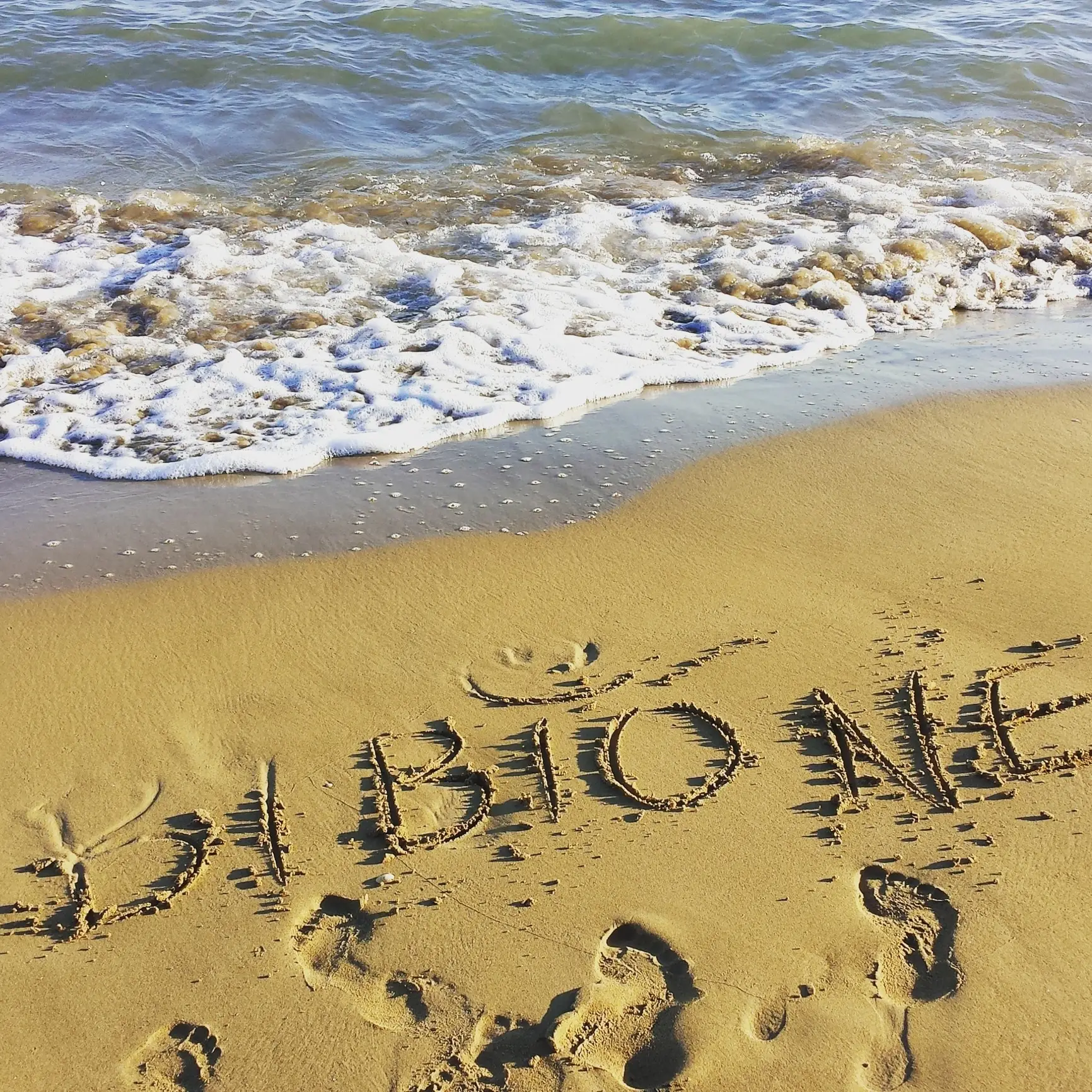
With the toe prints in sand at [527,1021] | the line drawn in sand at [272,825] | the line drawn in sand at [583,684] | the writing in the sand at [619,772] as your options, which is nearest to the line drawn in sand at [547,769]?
the writing in the sand at [619,772]

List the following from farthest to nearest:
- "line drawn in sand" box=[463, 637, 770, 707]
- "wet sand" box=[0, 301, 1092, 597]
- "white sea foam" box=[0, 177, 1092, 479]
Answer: "white sea foam" box=[0, 177, 1092, 479]
"wet sand" box=[0, 301, 1092, 597]
"line drawn in sand" box=[463, 637, 770, 707]

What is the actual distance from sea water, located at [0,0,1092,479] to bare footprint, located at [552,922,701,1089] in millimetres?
2777

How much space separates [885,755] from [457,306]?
13.3ft

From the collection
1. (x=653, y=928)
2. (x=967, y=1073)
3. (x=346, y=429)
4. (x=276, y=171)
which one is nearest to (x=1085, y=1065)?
(x=967, y=1073)

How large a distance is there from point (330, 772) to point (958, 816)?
66.8 inches

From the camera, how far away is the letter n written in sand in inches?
108

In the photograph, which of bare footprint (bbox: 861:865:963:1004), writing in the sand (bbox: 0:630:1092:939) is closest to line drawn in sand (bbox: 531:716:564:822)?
writing in the sand (bbox: 0:630:1092:939)

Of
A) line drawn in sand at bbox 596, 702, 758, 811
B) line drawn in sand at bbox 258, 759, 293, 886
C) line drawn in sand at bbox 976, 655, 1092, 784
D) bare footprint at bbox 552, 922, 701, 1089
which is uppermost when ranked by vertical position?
line drawn in sand at bbox 976, 655, 1092, 784

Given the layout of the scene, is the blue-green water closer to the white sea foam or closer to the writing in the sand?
the white sea foam

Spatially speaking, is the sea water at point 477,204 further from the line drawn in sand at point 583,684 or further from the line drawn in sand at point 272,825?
the line drawn in sand at point 272,825

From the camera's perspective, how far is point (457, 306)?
6082 mm

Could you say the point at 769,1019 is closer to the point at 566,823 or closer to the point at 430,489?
the point at 566,823

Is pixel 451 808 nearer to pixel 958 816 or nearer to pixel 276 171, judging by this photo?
pixel 958 816

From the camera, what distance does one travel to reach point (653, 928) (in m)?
2.42
